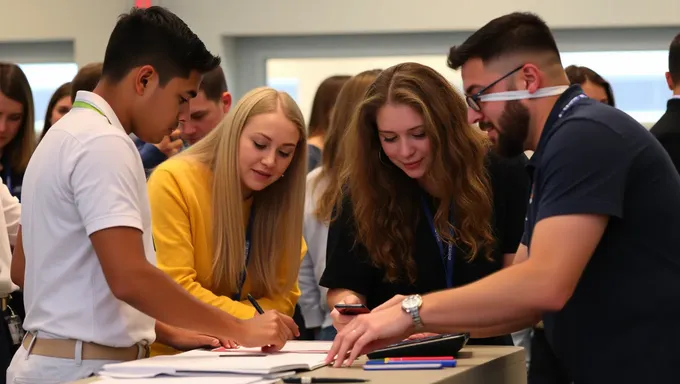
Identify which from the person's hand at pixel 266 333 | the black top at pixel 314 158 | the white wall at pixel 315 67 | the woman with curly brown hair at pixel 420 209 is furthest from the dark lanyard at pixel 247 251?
the white wall at pixel 315 67

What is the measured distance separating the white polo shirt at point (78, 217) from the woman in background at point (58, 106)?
7.44 ft

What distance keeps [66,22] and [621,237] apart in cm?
503

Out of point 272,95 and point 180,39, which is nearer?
point 180,39

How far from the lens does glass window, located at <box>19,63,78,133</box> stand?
21.6ft

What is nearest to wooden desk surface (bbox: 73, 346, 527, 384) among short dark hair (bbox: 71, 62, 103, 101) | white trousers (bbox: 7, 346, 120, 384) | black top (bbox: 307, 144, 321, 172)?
white trousers (bbox: 7, 346, 120, 384)

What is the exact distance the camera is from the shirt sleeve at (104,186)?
2088 mm

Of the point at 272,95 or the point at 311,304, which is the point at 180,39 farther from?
the point at 311,304

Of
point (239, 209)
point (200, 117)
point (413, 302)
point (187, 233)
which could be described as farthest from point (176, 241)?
point (200, 117)

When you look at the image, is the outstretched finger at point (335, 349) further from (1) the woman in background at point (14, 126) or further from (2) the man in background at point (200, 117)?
(1) the woman in background at point (14, 126)

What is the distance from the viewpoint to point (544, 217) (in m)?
1.95

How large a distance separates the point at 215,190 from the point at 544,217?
45.5 inches

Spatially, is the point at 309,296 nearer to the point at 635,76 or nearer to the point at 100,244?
the point at 100,244

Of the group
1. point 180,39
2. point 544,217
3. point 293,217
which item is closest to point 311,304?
point 293,217

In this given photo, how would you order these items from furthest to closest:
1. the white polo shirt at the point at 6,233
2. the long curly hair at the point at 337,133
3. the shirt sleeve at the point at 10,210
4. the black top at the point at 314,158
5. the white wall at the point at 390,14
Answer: the white wall at the point at 390,14, the black top at the point at 314,158, the long curly hair at the point at 337,133, the shirt sleeve at the point at 10,210, the white polo shirt at the point at 6,233
